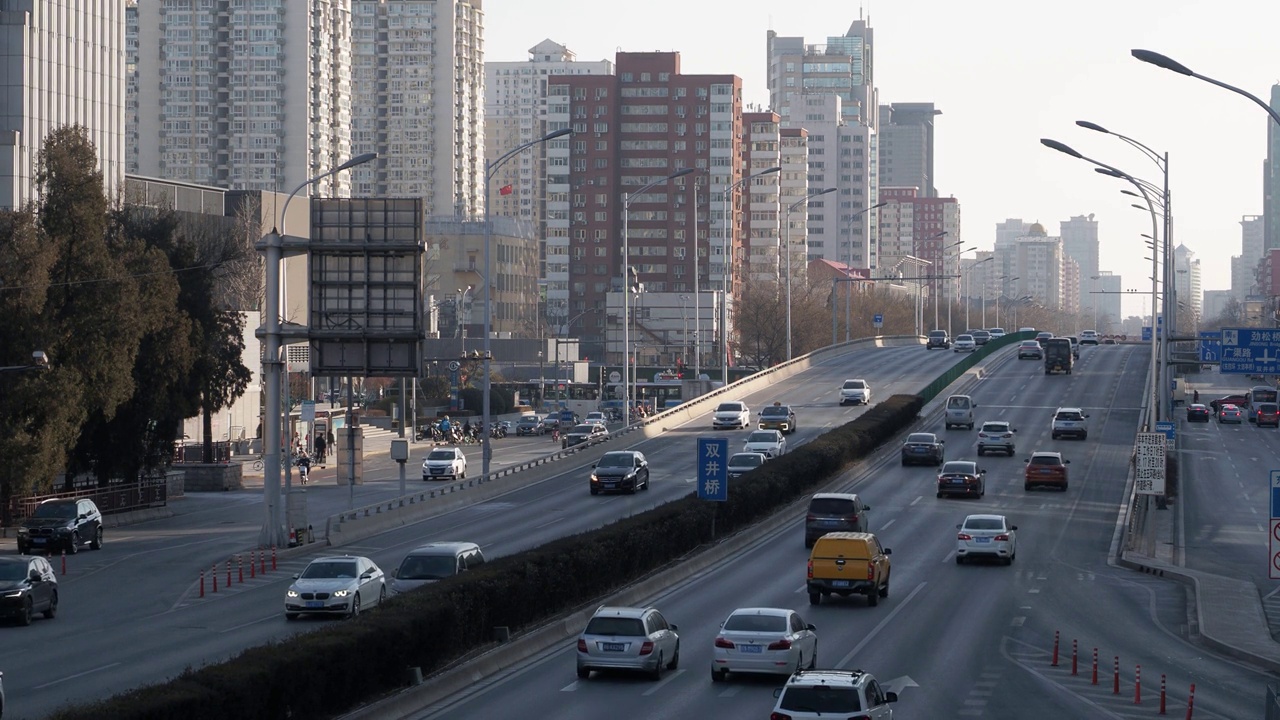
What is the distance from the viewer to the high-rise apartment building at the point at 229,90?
186 metres

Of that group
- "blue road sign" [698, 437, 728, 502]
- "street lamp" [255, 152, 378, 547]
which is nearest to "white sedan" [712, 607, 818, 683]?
"blue road sign" [698, 437, 728, 502]

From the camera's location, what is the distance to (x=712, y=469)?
37750mm

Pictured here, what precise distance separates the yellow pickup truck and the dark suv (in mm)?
22394

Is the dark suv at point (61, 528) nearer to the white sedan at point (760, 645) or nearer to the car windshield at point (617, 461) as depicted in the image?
the car windshield at point (617, 461)

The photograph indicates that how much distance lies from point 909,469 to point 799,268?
13448 cm

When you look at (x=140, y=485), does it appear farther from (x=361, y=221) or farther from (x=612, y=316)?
(x=612, y=316)

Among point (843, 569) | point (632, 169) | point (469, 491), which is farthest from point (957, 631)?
point (632, 169)

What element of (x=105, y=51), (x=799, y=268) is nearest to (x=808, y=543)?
(x=105, y=51)

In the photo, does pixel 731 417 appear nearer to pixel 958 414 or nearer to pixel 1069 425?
pixel 958 414

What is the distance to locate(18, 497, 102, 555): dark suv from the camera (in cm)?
4188

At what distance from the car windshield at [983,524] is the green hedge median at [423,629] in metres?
6.73

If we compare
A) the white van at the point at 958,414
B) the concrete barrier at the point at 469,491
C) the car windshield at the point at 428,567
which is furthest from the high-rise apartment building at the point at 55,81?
the car windshield at the point at 428,567

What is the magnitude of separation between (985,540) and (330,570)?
56.9ft

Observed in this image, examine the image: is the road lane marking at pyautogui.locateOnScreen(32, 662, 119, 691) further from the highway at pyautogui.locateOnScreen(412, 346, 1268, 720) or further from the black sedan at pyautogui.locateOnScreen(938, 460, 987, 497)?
the black sedan at pyautogui.locateOnScreen(938, 460, 987, 497)
